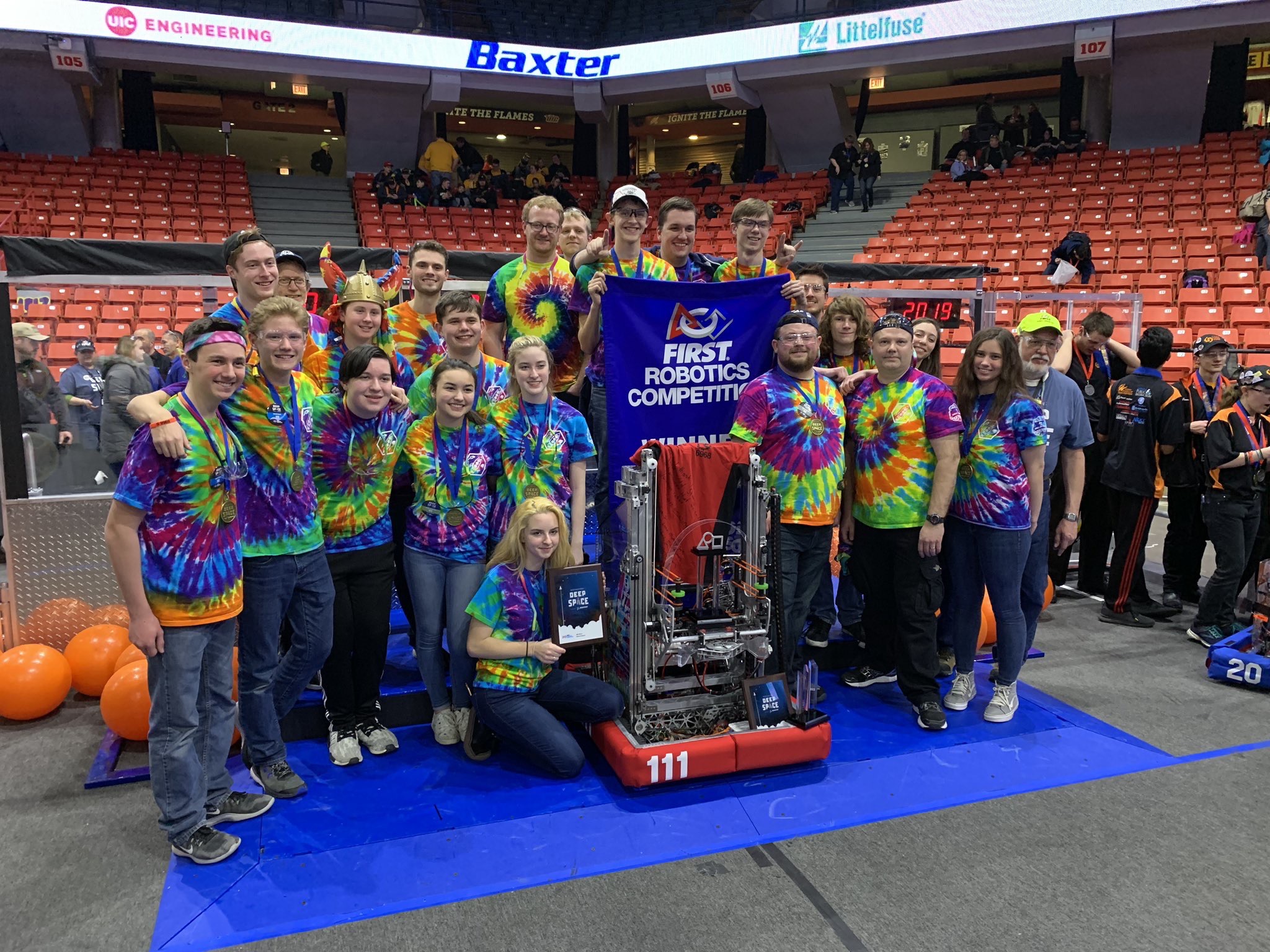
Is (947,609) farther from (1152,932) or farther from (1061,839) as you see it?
(1152,932)

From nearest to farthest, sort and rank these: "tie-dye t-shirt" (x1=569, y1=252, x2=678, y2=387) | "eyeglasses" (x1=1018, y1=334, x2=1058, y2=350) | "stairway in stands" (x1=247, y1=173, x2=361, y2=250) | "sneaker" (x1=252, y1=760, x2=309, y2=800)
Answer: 1. "sneaker" (x1=252, y1=760, x2=309, y2=800)
2. "tie-dye t-shirt" (x1=569, y1=252, x2=678, y2=387)
3. "eyeglasses" (x1=1018, y1=334, x2=1058, y2=350)
4. "stairway in stands" (x1=247, y1=173, x2=361, y2=250)

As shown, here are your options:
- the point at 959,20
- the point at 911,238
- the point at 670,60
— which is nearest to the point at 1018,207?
the point at 911,238

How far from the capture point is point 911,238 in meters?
14.7

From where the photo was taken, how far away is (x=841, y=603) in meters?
4.89

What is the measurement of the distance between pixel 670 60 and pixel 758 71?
1788mm

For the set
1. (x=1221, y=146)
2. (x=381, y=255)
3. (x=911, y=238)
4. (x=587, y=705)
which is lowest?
(x=587, y=705)

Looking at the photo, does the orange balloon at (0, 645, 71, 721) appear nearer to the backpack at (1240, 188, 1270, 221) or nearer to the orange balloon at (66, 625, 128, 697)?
the orange balloon at (66, 625, 128, 697)

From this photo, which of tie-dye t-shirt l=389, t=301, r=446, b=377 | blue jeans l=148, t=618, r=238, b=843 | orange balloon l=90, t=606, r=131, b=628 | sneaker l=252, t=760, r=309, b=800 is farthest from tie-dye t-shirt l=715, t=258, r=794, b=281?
orange balloon l=90, t=606, r=131, b=628

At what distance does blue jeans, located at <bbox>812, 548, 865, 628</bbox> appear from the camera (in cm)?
475

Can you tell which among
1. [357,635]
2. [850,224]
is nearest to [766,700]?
[357,635]

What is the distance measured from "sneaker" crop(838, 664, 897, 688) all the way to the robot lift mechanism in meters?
0.95

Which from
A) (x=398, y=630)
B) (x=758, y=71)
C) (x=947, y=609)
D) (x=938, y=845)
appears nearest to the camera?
(x=938, y=845)

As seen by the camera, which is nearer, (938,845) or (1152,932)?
(1152,932)

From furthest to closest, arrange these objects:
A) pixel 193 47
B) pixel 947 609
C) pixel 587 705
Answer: pixel 193 47 < pixel 947 609 < pixel 587 705
